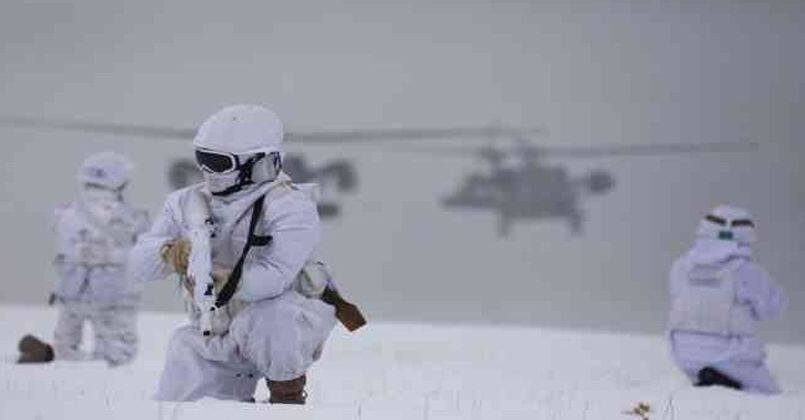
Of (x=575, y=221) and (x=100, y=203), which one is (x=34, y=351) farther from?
(x=575, y=221)

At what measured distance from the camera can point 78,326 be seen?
7656 millimetres

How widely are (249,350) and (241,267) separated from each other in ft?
0.96

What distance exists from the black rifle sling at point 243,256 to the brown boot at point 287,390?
338 millimetres

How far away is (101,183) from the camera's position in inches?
292

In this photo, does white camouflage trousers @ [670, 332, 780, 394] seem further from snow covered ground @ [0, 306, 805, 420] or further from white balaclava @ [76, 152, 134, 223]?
white balaclava @ [76, 152, 134, 223]

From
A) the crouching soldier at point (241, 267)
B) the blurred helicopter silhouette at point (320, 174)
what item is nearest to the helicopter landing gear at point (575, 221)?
the blurred helicopter silhouette at point (320, 174)

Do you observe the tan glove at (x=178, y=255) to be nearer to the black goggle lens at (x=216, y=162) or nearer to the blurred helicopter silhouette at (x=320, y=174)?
the black goggle lens at (x=216, y=162)

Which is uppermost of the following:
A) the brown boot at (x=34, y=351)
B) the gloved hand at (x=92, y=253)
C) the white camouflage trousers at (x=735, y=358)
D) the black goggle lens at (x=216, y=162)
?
the black goggle lens at (x=216, y=162)

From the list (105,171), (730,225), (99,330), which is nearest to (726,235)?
(730,225)

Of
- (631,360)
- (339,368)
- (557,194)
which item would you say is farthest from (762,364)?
(557,194)

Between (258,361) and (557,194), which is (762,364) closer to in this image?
(258,361)

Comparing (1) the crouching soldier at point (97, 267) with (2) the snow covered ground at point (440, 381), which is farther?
(1) the crouching soldier at point (97, 267)

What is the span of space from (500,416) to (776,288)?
3.97 m

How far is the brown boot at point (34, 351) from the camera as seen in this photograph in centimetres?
738
